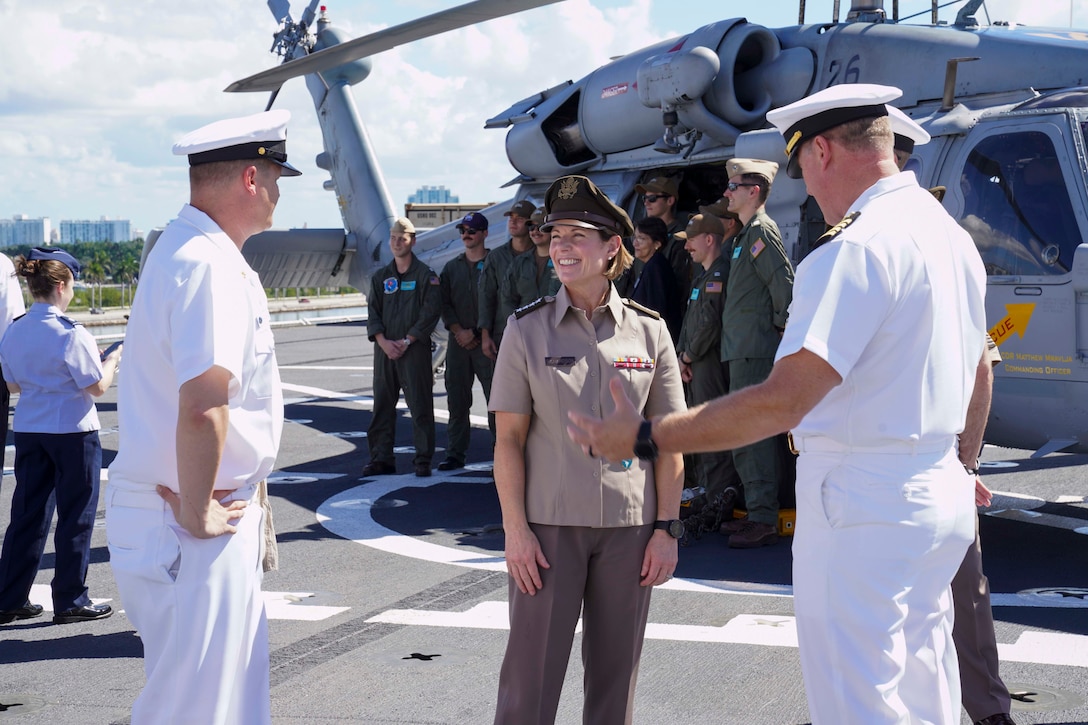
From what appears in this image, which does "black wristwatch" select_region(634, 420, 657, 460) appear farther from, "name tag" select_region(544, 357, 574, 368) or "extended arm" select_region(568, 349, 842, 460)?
"name tag" select_region(544, 357, 574, 368)

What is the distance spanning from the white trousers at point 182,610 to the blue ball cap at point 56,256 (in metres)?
3.03

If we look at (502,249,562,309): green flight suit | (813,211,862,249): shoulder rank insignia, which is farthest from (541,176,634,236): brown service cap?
(502,249,562,309): green flight suit

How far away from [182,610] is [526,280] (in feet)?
20.0

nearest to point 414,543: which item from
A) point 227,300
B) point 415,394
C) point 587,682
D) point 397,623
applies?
point 397,623

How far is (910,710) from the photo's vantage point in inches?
101

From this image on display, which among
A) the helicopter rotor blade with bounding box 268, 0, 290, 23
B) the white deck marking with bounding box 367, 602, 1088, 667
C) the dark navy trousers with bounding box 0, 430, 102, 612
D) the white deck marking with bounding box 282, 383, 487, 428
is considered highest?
the helicopter rotor blade with bounding box 268, 0, 290, 23

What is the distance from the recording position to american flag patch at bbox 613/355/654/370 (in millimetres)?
3307

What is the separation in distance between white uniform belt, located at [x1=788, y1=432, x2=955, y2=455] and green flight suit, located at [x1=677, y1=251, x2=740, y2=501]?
4.14m

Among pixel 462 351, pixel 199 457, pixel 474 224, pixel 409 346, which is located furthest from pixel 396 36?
pixel 199 457

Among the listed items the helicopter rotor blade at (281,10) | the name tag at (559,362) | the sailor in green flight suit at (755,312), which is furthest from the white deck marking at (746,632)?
the helicopter rotor blade at (281,10)

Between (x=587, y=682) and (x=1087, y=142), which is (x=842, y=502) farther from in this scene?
(x=1087, y=142)

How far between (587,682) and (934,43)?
543cm

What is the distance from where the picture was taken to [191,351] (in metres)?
2.70

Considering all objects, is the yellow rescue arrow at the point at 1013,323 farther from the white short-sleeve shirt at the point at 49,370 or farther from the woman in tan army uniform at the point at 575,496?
the white short-sleeve shirt at the point at 49,370
